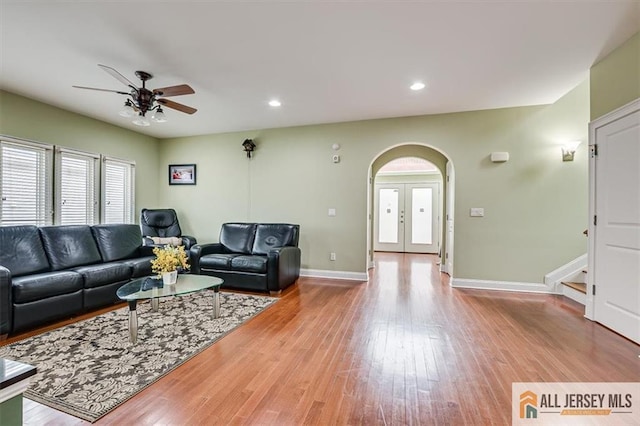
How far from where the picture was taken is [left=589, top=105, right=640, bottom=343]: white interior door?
2539 mm

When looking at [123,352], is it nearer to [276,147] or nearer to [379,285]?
[379,285]

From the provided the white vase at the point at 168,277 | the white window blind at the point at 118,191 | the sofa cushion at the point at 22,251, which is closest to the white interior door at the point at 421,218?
the white vase at the point at 168,277

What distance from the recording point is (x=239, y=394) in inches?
71.2

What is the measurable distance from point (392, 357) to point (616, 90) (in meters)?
3.31

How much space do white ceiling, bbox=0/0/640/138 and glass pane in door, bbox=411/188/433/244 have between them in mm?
4008

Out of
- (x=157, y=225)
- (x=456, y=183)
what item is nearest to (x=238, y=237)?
Result: (x=157, y=225)

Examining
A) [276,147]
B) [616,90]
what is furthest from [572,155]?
[276,147]

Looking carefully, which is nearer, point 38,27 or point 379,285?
point 38,27

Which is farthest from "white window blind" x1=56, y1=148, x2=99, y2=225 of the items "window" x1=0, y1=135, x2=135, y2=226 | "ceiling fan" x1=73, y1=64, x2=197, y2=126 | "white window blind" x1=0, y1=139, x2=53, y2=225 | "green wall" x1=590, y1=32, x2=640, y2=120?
"green wall" x1=590, y1=32, x2=640, y2=120

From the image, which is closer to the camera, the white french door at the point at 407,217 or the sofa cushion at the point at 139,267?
the sofa cushion at the point at 139,267

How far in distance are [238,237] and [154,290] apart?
2129 millimetres

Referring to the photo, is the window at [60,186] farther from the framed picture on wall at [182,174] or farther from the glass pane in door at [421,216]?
the glass pane in door at [421,216]

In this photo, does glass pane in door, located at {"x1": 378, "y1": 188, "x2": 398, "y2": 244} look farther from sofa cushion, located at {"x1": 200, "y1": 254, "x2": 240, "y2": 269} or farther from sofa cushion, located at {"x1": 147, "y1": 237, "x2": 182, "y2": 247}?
sofa cushion, located at {"x1": 147, "y1": 237, "x2": 182, "y2": 247}

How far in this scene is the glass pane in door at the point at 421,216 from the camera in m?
7.89
